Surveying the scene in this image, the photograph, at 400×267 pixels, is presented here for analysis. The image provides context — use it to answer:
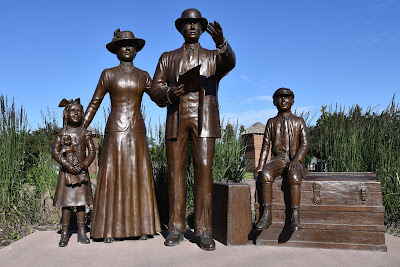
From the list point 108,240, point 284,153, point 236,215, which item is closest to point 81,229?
point 108,240

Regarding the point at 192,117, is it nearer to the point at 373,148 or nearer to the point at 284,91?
the point at 284,91

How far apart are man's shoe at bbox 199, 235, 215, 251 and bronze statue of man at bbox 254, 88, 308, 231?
490 mm

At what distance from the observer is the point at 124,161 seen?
3.72 meters

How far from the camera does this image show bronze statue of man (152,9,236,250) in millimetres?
3436

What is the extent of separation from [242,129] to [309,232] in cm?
242

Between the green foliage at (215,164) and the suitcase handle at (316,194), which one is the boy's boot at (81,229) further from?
the suitcase handle at (316,194)

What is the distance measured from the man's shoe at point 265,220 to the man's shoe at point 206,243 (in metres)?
0.48

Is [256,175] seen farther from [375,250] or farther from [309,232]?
[375,250]

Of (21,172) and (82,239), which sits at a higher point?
(21,172)

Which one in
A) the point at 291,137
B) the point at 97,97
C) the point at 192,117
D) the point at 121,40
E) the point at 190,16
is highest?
the point at 190,16

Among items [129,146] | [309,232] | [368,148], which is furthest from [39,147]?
[368,148]

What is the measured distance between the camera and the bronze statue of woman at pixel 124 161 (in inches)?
144

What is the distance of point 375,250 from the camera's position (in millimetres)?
3256

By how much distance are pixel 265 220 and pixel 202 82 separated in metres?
1.57
